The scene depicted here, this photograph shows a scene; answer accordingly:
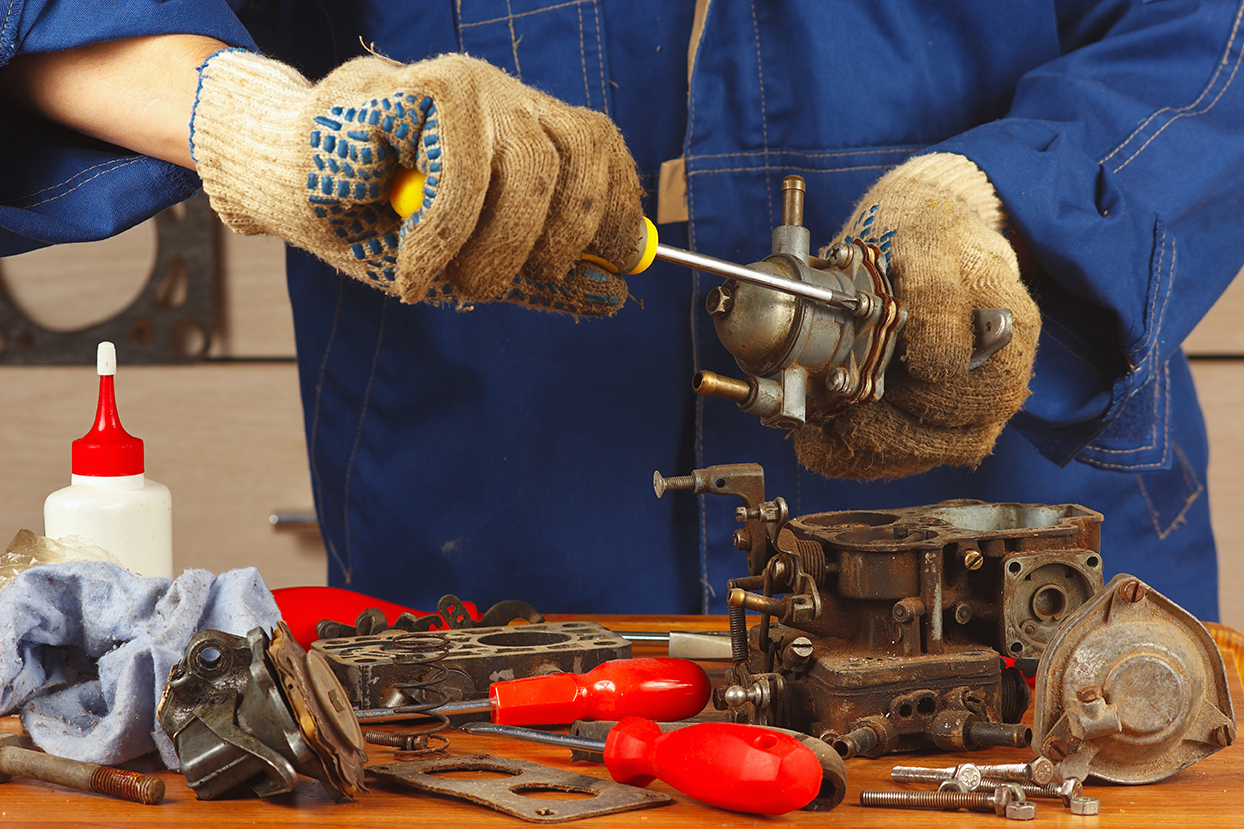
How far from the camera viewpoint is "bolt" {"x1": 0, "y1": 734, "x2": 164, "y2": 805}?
57cm

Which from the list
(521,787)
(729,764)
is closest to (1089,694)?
(729,764)

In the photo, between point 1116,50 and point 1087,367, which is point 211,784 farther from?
point 1116,50

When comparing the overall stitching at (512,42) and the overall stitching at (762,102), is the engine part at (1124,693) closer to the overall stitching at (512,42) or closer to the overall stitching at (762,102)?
the overall stitching at (762,102)

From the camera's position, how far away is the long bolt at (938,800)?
57 centimetres

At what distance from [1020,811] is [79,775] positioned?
1.64ft

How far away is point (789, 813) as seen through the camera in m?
0.57

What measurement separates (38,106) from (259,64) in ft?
0.77

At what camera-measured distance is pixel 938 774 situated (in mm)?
601

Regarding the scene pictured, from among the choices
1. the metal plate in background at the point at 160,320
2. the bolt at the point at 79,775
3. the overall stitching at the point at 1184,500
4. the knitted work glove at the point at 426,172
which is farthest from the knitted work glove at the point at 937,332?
the metal plate in background at the point at 160,320

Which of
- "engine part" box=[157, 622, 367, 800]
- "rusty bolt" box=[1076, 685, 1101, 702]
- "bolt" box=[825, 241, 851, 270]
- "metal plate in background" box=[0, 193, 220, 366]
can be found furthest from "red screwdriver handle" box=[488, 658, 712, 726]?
"metal plate in background" box=[0, 193, 220, 366]

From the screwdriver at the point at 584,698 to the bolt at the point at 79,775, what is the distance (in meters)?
0.14

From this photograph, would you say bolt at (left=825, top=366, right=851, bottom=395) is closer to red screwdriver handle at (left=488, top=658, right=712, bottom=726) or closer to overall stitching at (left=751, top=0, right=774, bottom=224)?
red screwdriver handle at (left=488, top=658, right=712, bottom=726)

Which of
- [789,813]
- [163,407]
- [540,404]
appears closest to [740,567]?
[540,404]

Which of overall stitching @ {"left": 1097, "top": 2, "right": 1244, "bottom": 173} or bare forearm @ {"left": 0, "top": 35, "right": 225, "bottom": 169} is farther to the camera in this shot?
overall stitching @ {"left": 1097, "top": 2, "right": 1244, "bottom": 173}
